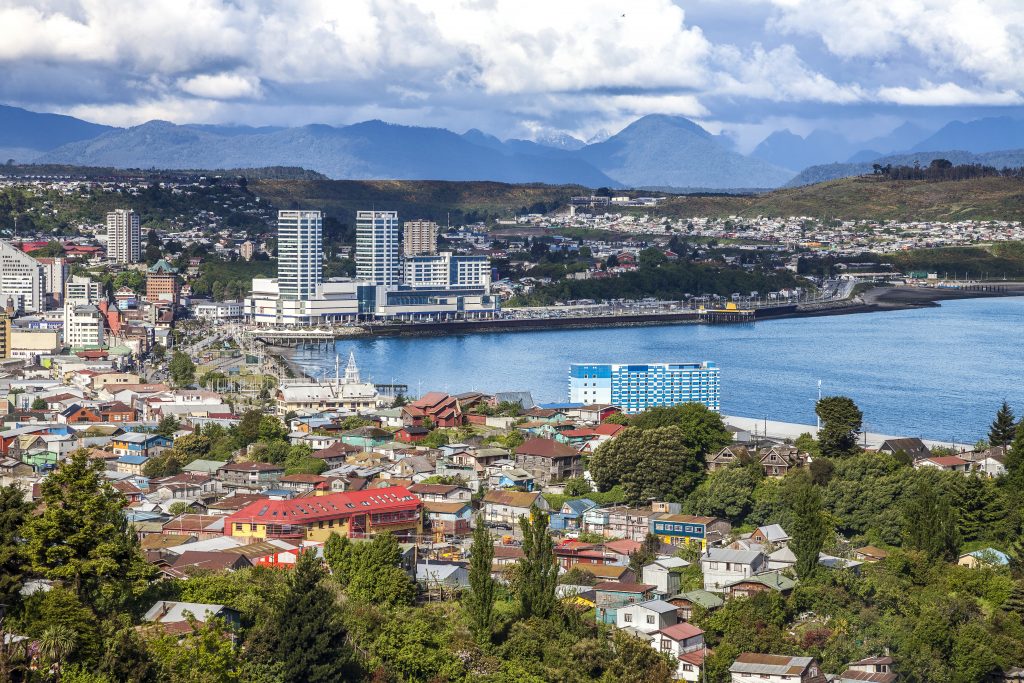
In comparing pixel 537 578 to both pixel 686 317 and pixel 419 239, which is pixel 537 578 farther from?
pixel 419 239

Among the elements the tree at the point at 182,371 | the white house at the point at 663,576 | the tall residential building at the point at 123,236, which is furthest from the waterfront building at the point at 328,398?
the tall residential building at the point at 123,236

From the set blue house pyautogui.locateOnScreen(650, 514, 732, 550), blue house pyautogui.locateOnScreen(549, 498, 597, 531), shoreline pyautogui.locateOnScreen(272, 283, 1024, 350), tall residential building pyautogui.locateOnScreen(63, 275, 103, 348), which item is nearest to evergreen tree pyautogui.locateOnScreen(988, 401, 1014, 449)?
blue house pyautogui.locateOnScreen(650, 514, 732, 550)

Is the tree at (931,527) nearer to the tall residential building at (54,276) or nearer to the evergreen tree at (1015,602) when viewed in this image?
the evergreen tree at (1015,602)

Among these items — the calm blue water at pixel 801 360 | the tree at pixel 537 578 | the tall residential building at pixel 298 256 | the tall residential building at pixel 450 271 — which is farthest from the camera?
the tall residential building at pixel 450 271

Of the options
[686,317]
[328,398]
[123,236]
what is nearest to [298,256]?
[123,236]

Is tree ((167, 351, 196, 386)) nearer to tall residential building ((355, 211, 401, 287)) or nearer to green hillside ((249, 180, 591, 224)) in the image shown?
tall residential building ((355, 211, 401, 287))
